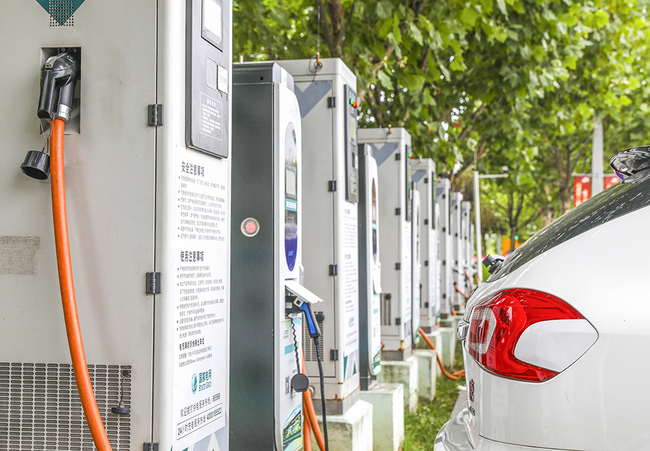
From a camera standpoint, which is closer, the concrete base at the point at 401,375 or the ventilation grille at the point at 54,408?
the ventilation grille at the point at 54,408

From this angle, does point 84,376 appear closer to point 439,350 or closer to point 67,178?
point 67,178

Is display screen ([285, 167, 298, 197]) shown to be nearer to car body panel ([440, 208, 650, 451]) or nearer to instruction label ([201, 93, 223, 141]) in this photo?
instruction label ([201, 93, 223, 141])

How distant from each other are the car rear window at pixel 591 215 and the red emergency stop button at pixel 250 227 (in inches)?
70.4

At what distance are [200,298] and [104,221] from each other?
53cm

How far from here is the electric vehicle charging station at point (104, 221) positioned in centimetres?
282

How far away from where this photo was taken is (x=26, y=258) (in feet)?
9.56

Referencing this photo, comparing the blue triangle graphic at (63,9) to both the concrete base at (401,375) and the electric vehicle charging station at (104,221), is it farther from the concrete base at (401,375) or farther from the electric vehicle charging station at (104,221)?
the concrete base at (401,375)

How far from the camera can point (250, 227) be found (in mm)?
4188

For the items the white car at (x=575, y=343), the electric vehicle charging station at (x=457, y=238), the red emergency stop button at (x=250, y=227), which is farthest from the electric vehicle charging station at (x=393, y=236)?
the electric vehicle charging station at (x=457, y=238)

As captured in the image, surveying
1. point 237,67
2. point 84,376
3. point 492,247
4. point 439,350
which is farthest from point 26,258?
point 492,247

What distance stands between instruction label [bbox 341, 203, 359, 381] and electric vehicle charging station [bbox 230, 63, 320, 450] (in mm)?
1199

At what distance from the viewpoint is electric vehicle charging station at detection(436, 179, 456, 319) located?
1382 centimetres

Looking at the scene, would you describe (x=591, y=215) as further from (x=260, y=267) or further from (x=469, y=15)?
(x=469, y=15)

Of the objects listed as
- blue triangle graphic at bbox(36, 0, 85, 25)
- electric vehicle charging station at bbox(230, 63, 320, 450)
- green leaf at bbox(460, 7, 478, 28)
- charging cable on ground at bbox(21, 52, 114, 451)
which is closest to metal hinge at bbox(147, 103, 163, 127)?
charging cable on ground at bbox(21, 52, 114, 451)
